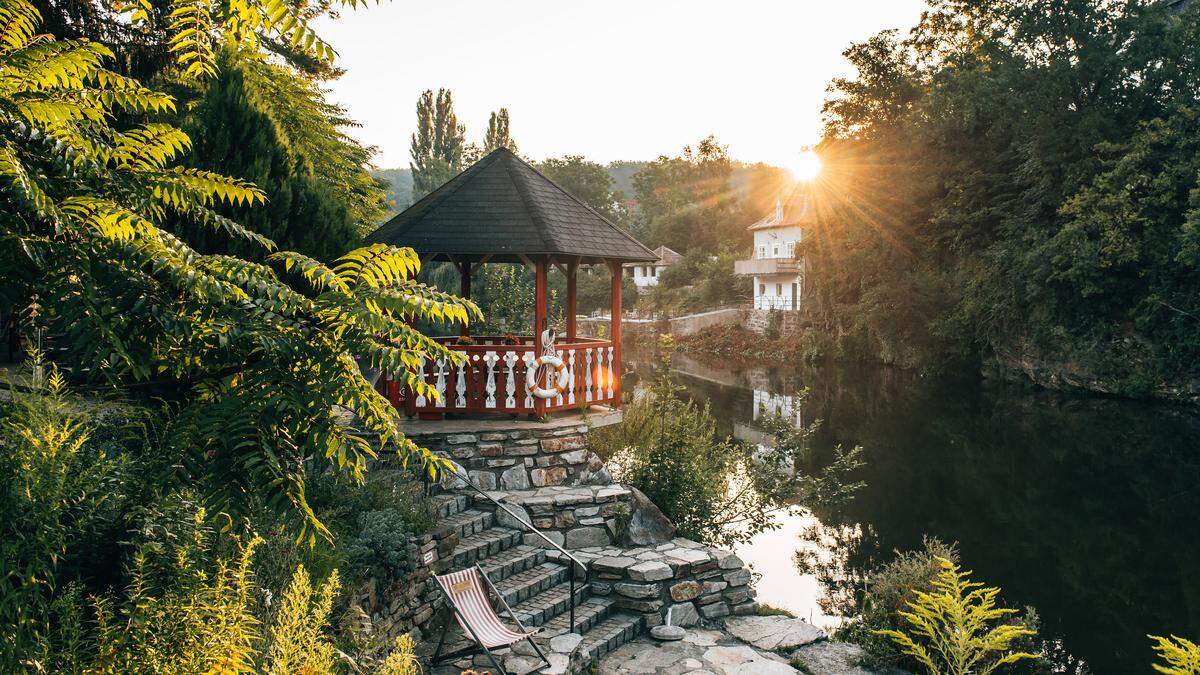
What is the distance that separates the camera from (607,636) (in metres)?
7.07

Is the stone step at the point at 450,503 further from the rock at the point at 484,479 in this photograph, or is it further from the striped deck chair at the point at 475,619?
the striped deck chair at the point at 475,619

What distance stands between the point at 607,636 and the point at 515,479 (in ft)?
8.61

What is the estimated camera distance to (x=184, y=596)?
2.72 meters

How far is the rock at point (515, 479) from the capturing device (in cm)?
916

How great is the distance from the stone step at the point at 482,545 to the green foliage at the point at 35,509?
14.9 feet

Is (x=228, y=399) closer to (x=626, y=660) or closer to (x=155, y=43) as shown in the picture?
(x=626, y=660)

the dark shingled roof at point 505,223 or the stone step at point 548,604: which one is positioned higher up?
the dark shingled roof at point 505,223

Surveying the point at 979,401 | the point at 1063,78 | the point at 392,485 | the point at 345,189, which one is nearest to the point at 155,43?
the point at 345,189

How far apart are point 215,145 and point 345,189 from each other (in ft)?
20.2

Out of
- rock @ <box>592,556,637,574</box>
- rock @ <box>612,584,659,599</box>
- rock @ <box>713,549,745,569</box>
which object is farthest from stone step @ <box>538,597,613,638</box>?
rock @ <box>713,549,745,569</box>

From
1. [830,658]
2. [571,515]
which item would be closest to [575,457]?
[571,515]

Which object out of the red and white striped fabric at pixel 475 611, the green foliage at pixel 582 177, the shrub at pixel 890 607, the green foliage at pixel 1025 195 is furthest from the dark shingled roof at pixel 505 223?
the green foliage at pixel 582 177

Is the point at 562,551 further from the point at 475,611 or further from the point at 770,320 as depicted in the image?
the point at 770,320

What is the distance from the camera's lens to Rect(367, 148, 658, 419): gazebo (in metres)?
9.52
